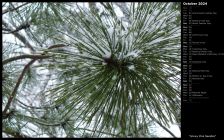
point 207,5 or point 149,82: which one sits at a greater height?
point 207,5

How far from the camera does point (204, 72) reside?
110cm

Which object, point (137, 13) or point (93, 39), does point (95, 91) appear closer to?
point (93, 39)

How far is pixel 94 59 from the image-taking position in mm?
1051

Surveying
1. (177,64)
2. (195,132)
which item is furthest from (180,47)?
(195,132)

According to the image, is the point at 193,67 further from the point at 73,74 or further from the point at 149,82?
the point at 73,74

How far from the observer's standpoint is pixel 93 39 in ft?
3.49

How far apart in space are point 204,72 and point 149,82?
16cm

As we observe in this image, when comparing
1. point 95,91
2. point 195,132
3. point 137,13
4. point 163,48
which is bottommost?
point 195,132

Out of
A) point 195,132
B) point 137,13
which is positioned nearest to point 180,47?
point 137,13

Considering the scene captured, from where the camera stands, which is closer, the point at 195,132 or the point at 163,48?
the point at 163,48

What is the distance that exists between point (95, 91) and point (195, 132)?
32cm

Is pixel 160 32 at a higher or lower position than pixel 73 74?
higher

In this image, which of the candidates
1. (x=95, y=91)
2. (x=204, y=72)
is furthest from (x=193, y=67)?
(x=95, y=91)

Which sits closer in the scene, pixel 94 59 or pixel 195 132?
pixel 94 59
